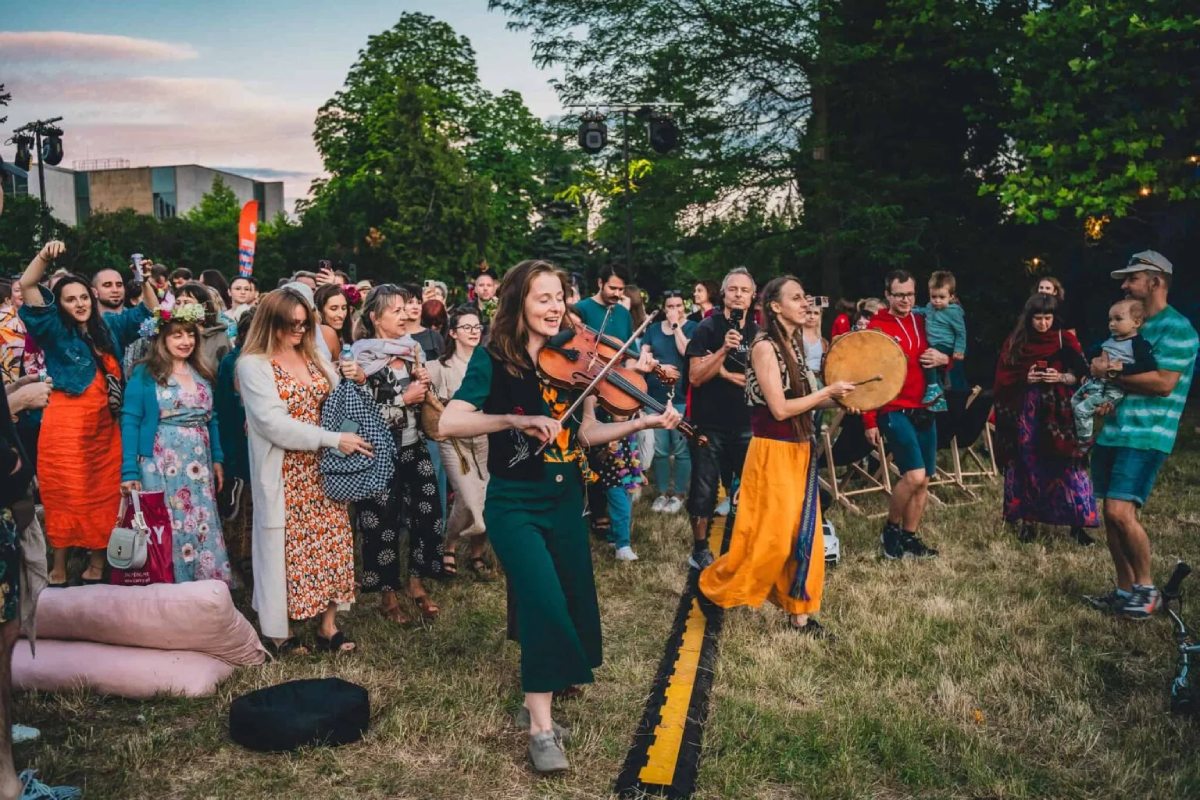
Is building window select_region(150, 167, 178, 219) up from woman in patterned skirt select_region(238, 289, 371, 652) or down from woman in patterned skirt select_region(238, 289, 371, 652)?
up

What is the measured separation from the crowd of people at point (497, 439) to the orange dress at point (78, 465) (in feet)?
0.05

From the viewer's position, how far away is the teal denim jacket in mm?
5980

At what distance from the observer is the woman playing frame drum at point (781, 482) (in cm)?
529

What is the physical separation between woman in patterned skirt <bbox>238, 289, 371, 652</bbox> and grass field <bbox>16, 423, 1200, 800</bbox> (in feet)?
1.31

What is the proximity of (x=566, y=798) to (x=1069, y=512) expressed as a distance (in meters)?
5.38

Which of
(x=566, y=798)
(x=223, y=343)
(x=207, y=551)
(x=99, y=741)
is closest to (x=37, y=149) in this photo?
(x=223, y=343)

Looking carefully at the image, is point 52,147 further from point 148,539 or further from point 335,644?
point 335,644

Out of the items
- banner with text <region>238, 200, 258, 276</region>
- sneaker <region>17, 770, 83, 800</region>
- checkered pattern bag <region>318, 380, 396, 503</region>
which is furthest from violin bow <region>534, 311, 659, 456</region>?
banner with text <region>238, 200, 258, 276</region>

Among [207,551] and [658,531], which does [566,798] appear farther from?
[658,531]

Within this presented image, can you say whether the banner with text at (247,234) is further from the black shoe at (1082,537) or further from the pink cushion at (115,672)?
the black shoe at (1082,537)

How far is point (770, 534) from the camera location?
538cm

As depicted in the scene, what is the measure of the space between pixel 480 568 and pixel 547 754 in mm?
3077

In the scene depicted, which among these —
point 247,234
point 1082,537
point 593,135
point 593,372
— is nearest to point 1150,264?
point 1082,537

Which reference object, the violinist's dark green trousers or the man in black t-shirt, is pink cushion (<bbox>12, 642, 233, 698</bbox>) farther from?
the man in black t-shirt
